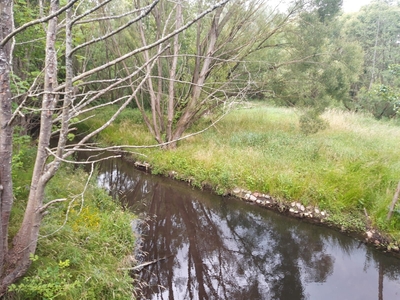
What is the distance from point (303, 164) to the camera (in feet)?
23.6

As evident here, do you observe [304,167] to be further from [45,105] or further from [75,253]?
[45,105]

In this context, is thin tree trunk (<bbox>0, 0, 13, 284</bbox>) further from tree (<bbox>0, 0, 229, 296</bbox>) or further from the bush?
the bush

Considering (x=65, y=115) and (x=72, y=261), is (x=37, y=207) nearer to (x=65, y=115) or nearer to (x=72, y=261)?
(x=65, y=115)

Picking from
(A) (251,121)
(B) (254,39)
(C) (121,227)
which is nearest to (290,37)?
(B) (254,39)

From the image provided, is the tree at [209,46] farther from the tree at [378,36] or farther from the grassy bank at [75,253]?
the tree at [378,36]

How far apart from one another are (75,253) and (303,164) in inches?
230

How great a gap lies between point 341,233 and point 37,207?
5501 millimetres

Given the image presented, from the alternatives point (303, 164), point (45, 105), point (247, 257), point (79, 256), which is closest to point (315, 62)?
point (303, 164)

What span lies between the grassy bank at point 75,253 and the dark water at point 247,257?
0.53 meters

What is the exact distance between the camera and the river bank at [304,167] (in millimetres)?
5684

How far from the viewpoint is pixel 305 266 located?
4.65 metres

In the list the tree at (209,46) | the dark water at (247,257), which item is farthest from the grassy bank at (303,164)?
the tree at (209,46)

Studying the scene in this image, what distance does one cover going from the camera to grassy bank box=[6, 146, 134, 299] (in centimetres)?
270

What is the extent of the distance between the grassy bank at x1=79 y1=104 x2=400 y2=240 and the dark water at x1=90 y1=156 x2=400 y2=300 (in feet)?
2.13
